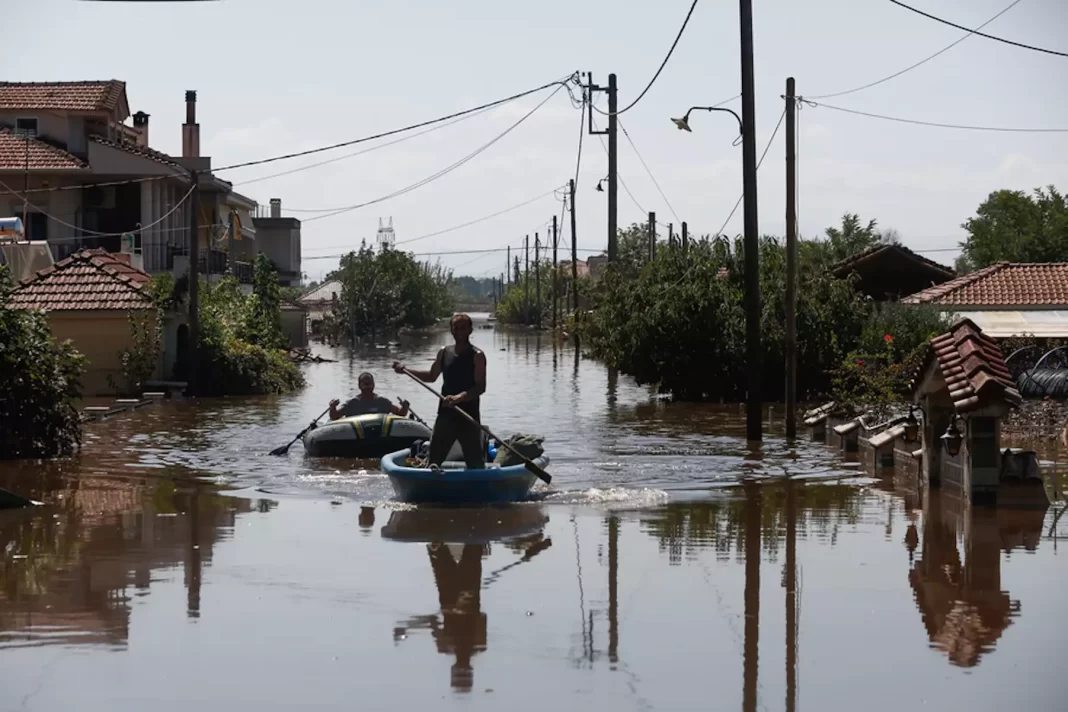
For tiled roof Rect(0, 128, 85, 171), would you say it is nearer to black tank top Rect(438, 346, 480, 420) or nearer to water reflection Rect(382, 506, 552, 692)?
black tank top Rect(438, 346, 480, 420)

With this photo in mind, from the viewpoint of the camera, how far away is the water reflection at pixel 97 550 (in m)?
11.0

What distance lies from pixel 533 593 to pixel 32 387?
36.9 ft

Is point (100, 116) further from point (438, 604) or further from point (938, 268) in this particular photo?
point (438, 604)

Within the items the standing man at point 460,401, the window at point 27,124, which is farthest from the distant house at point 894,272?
the standing man at point 460,401

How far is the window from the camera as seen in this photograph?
49.5 m

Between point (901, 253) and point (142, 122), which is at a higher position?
point (142, 122)

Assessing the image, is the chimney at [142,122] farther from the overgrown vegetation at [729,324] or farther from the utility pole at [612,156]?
the overgrown vegetation at [729,324]

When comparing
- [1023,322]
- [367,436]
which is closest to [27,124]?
[1023,322]

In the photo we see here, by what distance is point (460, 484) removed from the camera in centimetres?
1692

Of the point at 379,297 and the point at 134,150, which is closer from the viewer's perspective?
the point at 134,150

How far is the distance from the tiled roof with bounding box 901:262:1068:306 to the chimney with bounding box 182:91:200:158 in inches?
1336

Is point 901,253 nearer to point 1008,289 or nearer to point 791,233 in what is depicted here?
point 1008,289

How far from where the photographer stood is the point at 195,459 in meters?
22.7

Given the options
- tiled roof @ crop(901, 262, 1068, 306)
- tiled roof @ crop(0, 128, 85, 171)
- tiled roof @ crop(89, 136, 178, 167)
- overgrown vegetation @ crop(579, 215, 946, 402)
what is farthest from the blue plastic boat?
tiled roof @ crop(89, 136, 178, 167)
